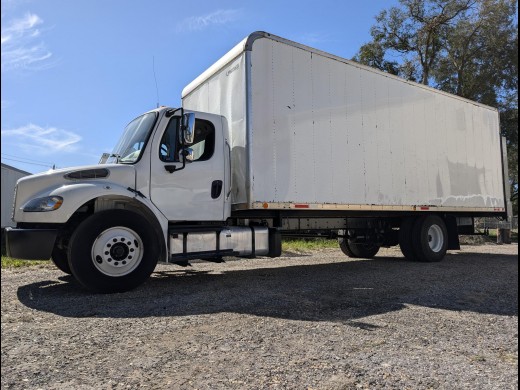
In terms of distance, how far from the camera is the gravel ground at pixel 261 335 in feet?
9.65

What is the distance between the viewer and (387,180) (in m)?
8.57

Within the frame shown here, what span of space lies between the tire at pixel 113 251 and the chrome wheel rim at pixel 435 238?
683 centimetres

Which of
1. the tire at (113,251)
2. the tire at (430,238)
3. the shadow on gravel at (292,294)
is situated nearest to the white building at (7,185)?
the shadow on gravel at (292,294)

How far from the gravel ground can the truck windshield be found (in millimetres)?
1950

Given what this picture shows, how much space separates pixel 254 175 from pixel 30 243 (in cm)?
323

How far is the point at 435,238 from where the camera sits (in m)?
10.2

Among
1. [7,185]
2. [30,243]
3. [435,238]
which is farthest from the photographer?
[7,185]

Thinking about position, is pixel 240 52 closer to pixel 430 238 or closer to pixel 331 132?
pixel 331 132

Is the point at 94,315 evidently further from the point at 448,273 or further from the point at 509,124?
the point at 509,124

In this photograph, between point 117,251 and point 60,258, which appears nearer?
point 117,251

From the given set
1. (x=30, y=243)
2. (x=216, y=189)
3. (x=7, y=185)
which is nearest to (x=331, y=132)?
(x=216, y=189)

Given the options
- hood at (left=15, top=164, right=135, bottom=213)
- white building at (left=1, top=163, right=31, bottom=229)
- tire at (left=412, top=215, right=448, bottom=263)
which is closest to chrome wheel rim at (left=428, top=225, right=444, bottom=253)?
tire at (left=412, top=215, right=448, bottom=263)

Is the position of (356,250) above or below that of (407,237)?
below

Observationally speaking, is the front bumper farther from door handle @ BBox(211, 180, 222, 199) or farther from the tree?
the tree
